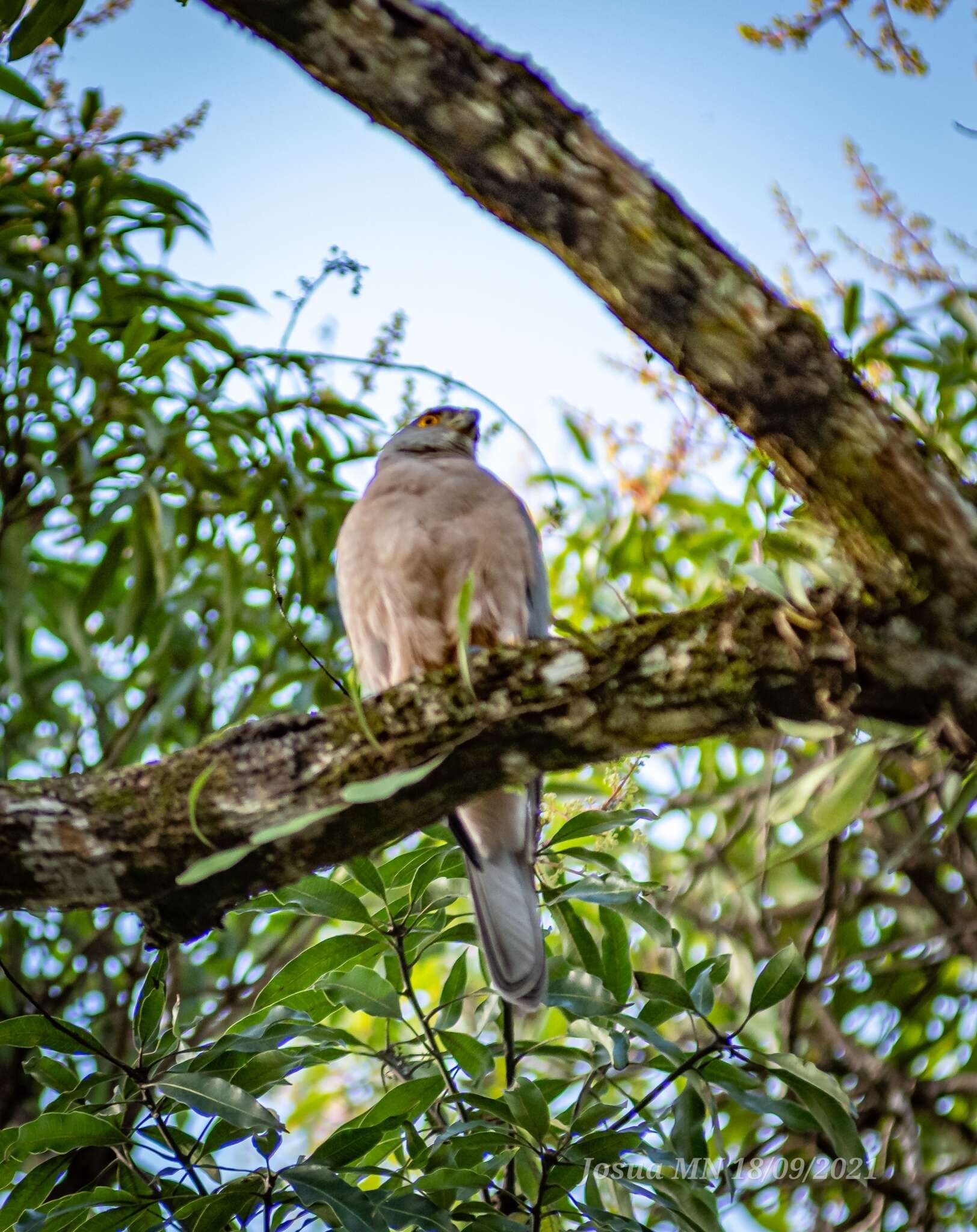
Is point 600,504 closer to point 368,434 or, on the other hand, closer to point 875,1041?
point 368,434

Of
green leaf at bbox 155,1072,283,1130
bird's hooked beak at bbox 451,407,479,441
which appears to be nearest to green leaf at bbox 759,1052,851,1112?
green leaf at bbox 155,1072,283,1130

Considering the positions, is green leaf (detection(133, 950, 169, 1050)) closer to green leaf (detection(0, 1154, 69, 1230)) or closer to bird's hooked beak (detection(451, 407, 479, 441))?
green leaf (detection(0, 1154, 69, 1230))

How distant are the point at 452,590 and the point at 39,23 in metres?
1.08

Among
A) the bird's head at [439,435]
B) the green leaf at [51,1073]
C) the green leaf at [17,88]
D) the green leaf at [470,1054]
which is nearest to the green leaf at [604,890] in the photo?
the green leaf at [470,1054]

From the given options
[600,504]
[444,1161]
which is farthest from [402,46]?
[600,504]

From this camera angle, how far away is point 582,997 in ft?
5.49

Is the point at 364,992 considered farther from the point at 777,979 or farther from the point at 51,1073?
the point at 777,979

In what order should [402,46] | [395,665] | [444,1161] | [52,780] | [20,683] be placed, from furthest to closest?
[20,683], [395,665], [444,1161], [52,780], [402,46]

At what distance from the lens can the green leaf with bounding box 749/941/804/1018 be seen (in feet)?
5.38

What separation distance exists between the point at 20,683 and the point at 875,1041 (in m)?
2.11

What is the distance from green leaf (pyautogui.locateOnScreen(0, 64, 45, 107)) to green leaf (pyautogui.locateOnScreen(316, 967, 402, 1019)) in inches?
72.5

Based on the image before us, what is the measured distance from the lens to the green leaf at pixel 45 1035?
1.56 metres

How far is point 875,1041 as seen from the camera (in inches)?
107

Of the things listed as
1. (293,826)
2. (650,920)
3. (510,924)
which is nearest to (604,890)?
(650,920)
